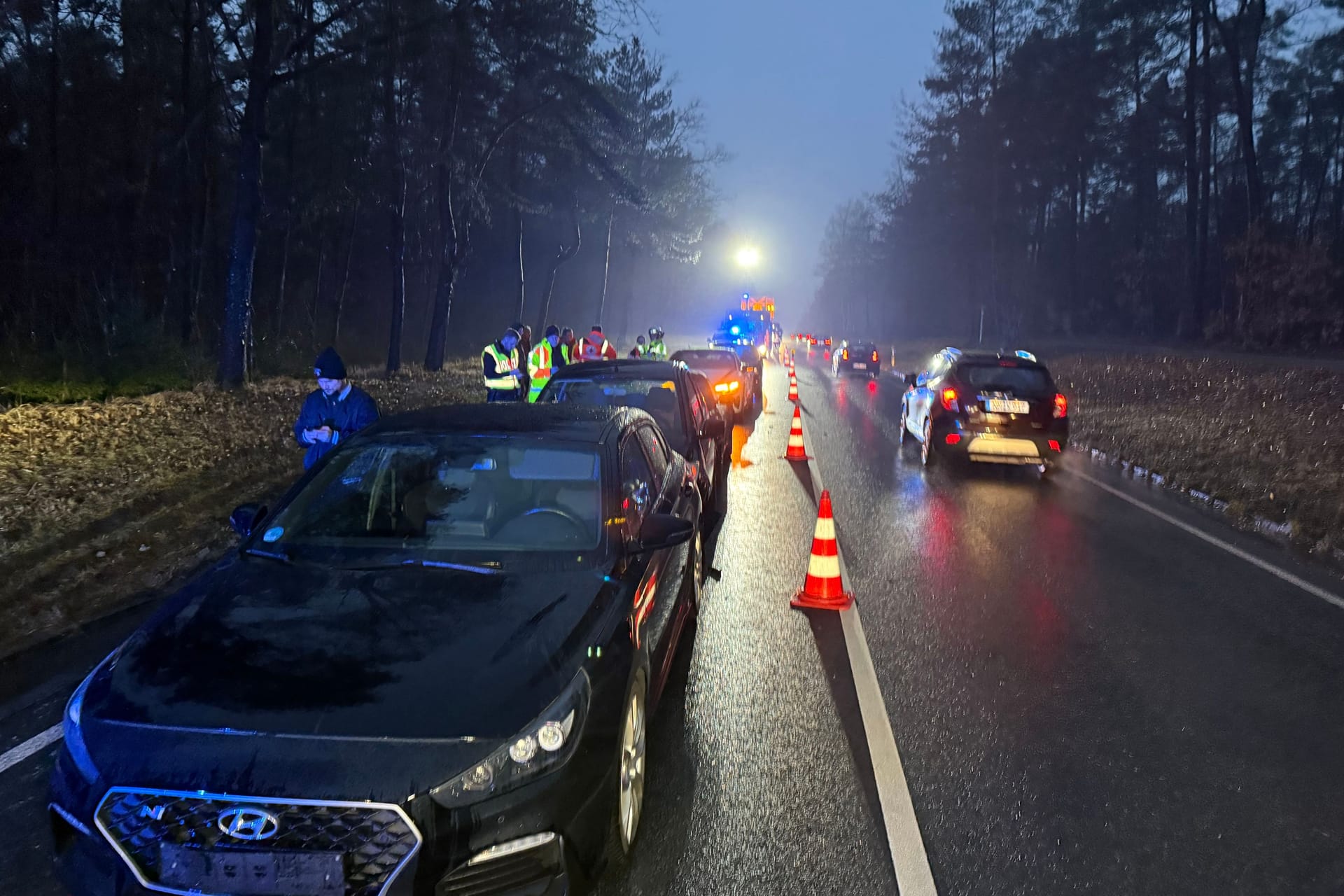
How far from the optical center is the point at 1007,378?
13.4m

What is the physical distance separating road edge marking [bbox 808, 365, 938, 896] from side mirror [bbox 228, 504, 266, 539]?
299 cm

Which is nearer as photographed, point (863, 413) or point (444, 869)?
point (444, 869)

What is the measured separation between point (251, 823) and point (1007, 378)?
39.5ft

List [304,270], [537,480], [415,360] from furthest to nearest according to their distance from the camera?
1. [304,270]
2. [415,360]
3. [537,480]

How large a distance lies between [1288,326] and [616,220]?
31425mm

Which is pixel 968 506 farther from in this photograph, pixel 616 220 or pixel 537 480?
pixel 616 220

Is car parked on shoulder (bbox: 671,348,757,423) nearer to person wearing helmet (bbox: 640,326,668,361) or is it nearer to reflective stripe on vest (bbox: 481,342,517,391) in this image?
person wearing helmet (bbox: 640,326,668,361)

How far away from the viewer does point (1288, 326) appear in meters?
31.5

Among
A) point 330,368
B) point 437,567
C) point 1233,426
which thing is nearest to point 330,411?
point 330,368

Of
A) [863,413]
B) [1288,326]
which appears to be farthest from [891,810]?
[1288,326]

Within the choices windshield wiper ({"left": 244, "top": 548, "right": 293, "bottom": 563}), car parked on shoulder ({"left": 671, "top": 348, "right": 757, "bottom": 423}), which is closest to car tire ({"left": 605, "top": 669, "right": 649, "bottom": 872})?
windshield wiper ({"left": 244, "top": 548, "right": 293, "bottom": 563})

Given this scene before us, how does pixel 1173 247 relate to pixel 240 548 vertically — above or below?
above

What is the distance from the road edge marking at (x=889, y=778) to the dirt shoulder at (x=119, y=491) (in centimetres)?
484

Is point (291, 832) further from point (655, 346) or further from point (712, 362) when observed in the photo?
point (655, 346)
